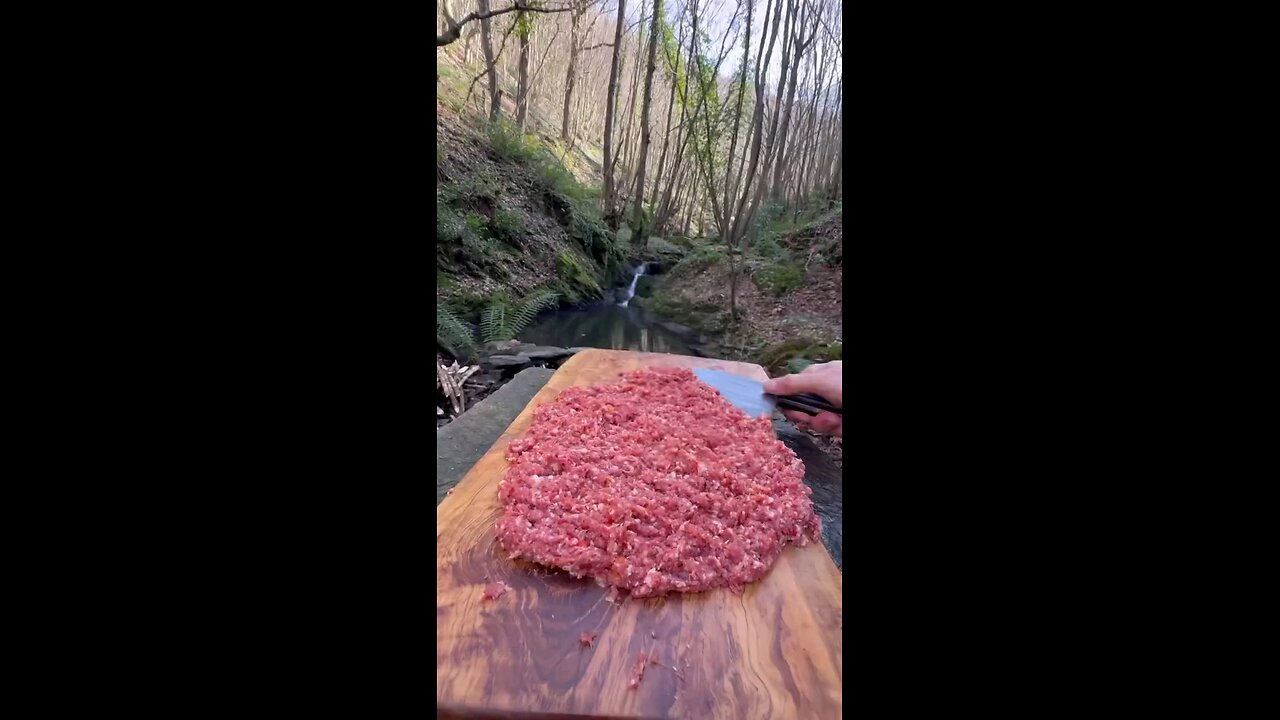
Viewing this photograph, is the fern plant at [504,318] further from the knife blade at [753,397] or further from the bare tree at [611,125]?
the bare tree at [611,125]

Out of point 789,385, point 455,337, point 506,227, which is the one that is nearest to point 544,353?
point 455,337

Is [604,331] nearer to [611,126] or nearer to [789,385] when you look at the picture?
[611,126]

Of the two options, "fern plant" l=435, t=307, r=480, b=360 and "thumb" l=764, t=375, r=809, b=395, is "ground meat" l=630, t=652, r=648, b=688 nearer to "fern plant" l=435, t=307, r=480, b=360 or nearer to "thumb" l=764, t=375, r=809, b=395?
"thumb" l=764, t=375, r=809, b=395

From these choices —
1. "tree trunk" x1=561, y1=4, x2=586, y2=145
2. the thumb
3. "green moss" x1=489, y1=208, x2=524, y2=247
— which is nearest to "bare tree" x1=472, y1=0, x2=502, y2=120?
"tree trunk" x1=561, y1=4, x2=586, y2=145

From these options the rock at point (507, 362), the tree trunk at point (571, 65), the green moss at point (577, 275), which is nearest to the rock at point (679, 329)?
the green moss at point (577, 275)
